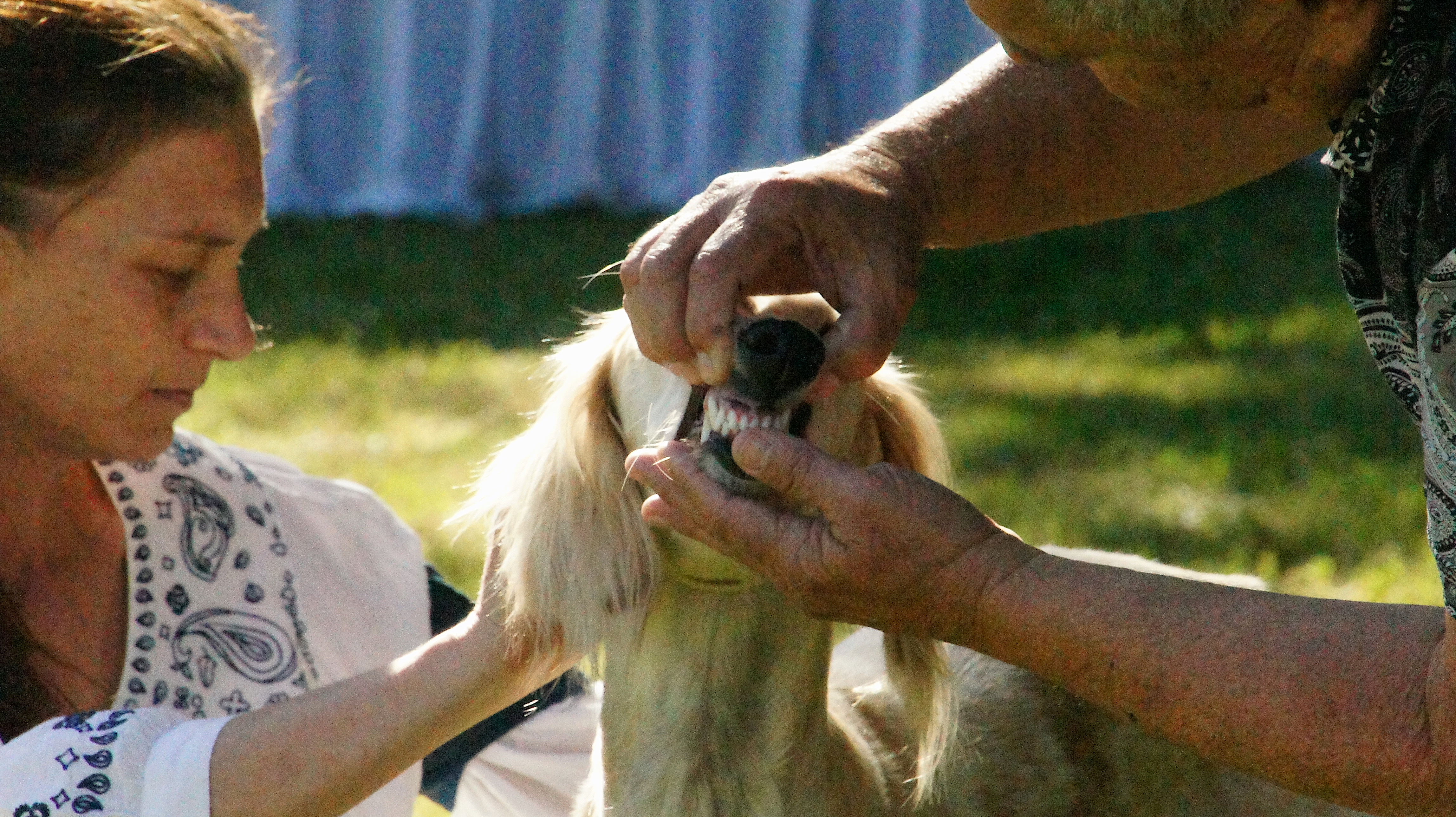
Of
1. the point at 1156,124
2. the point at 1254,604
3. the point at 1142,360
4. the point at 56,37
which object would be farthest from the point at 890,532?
the point at 1142,360

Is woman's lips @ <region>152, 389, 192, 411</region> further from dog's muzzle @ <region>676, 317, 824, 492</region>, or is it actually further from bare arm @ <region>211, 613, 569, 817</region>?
dog's muzzle @ <region>676, 317, 824, 492</region>

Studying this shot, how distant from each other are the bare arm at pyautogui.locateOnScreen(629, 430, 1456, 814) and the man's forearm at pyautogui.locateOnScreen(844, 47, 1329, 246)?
30.1 inches

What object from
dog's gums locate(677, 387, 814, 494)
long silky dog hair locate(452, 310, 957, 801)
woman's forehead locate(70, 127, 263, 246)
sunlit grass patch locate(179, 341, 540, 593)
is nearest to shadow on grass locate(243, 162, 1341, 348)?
sunlit grass patch locate(179, 341, 540, 593)

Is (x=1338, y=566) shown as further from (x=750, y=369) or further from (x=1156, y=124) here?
(x=750, y=369)

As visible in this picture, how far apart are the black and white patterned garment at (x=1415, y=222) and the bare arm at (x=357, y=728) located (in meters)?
1.18

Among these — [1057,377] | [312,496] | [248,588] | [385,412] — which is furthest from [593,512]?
[1057,377]

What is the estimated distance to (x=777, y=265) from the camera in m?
2.14

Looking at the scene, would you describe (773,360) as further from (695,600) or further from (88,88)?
(88,88)

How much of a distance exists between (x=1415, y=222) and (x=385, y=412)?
15.4ft

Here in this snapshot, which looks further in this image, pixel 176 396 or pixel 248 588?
pixel 248 588

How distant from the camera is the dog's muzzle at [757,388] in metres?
1.91

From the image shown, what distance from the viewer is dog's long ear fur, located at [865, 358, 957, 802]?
232 centimetres

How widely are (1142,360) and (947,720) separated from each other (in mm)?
4252

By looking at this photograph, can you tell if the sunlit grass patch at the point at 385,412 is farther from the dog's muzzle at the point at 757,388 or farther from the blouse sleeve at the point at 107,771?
the dog's muzzle at the point at 757,388
